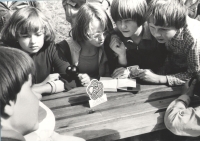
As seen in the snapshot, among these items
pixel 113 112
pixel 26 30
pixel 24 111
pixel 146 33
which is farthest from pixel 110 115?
pixel 146 33

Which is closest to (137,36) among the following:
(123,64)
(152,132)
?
(123,64)

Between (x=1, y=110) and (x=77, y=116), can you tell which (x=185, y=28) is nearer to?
(x=77, y=116)

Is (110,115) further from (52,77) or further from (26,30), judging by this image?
(26,30)

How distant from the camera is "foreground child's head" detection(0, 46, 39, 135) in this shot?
121cm

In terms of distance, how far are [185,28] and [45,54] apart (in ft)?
3.71

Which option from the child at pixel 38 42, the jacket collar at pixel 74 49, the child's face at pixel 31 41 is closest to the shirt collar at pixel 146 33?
the jacket collar at pixel 74 49

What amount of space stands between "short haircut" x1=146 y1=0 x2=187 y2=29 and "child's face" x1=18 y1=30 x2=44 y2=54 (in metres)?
0.87

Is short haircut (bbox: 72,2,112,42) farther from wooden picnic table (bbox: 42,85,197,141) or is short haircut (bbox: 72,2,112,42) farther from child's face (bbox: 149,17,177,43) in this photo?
wooden picnic table (bbox: 42,85,197,141)

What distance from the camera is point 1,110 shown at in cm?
122

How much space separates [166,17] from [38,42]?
995 mm

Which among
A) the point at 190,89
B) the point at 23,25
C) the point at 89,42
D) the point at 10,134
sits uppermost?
the point at 23,25

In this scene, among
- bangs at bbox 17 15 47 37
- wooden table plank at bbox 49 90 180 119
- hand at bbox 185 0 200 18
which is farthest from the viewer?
hand at bbox 185 0 200 18

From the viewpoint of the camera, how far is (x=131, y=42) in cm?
262

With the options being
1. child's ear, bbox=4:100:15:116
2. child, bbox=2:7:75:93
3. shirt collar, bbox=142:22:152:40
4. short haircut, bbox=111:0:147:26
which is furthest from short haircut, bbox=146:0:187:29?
child's ear, bbox=4:100:15:116
